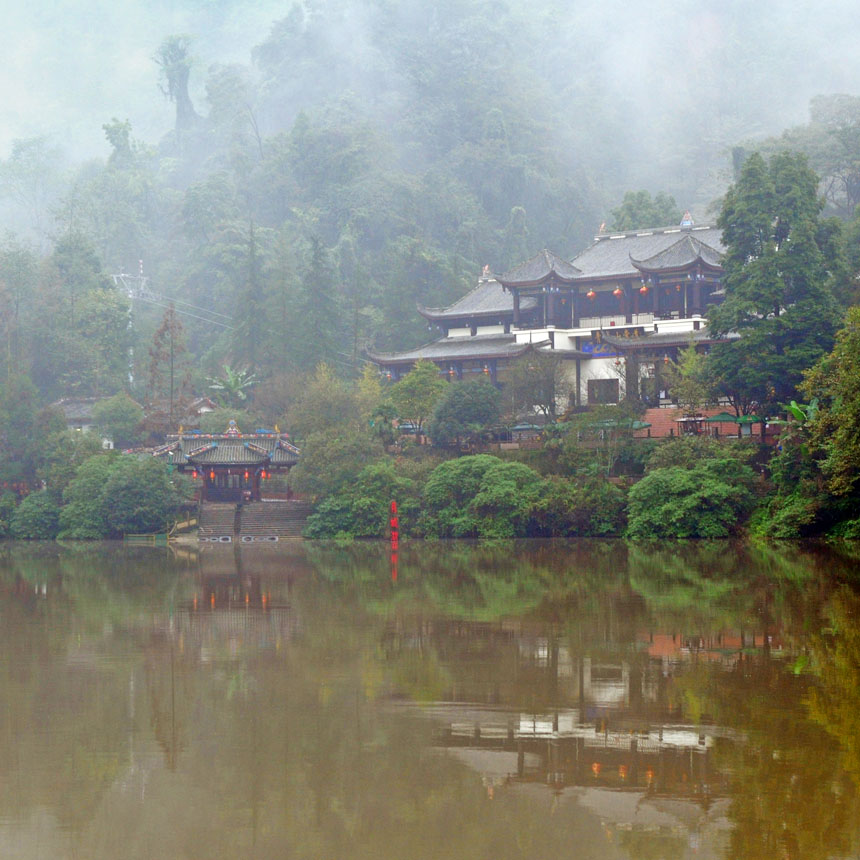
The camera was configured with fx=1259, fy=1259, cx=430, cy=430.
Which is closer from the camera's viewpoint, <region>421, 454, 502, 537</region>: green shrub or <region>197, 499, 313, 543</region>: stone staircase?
<region>421, 454, 502, 537</region>: green shrub

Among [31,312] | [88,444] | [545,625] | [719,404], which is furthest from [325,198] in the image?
[545,625]

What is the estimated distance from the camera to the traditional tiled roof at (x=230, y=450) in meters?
43.1

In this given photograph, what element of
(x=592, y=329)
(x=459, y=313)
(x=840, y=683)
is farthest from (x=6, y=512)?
(x=840, y=683)

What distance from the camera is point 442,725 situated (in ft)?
34.9

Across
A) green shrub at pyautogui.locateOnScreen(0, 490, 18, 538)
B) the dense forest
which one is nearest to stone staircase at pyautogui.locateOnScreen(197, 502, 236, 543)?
the dense forest

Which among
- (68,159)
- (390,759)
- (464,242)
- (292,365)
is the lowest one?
(390,759)

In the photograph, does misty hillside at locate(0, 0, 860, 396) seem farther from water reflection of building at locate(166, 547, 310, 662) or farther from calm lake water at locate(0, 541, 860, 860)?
calm lake water at locate(0, 541, 860, 860)

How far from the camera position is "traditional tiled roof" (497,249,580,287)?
48.8 metres

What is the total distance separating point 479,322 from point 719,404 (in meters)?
15.0

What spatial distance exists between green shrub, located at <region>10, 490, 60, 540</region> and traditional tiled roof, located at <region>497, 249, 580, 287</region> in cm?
1915

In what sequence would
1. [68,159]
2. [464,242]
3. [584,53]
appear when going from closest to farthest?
[464,242] < [584,53] < [68,159]

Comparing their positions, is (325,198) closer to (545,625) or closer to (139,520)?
(139,520)

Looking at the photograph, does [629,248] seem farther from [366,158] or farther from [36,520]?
[366,158]

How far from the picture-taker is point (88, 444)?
143ft
